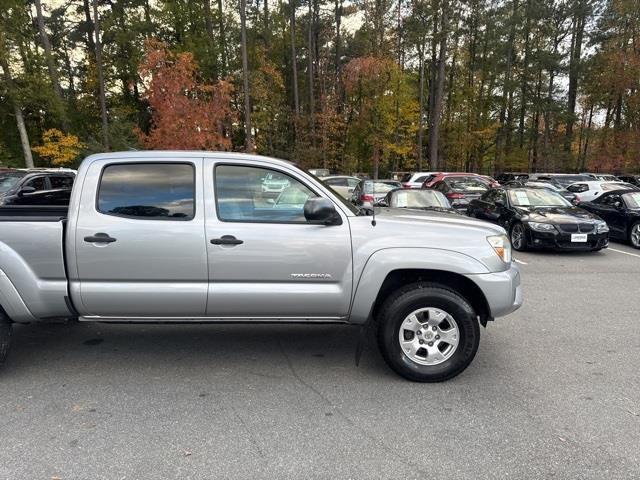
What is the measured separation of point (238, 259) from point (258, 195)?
0.58 meters

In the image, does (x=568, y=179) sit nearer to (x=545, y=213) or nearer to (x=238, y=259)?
(x=545, y=213)

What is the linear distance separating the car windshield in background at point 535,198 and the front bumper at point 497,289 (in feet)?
24.9

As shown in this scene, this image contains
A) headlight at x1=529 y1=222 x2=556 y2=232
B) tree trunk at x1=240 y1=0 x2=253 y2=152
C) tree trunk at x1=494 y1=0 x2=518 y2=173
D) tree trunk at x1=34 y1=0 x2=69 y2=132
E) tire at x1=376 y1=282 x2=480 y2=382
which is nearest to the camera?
tire at x1=376 y1=282 x2=480 y2=382

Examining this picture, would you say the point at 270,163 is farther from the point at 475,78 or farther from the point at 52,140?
the point at 475,78

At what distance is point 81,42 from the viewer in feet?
110

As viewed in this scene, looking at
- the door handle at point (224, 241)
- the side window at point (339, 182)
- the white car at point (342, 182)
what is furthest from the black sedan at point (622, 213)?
the side window at point (339, 182)

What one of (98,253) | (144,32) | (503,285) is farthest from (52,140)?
(503,285)

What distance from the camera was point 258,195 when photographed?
3.69 meters

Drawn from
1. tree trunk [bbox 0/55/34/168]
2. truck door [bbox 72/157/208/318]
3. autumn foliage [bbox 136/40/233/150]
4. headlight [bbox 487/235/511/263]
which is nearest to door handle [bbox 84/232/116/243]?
truck door [bbox 72/157/208/318]

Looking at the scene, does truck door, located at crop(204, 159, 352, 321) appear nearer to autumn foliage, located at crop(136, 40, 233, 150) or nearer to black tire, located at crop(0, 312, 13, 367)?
black tire, located at crop(0, 312, 13, 367)

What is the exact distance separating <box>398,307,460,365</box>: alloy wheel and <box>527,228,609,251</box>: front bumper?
6715 mm

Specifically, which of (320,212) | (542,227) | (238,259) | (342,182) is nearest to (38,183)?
(238,259)

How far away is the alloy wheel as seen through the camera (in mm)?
3643

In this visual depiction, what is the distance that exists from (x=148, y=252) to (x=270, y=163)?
4.02 feet
